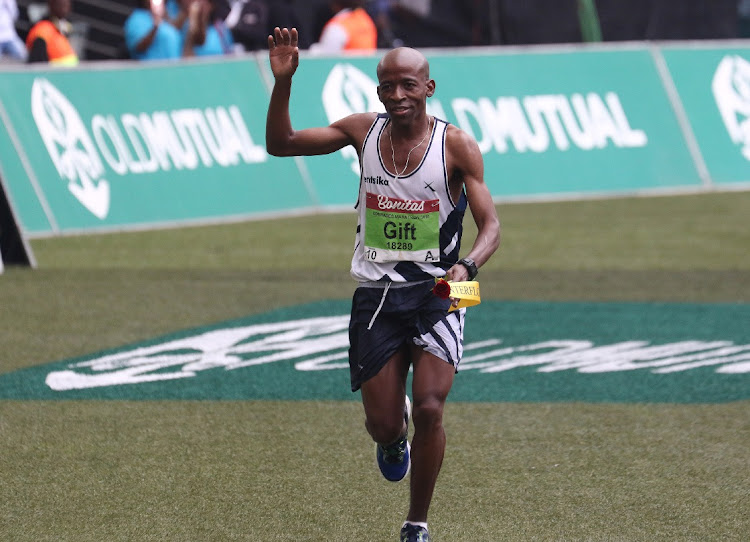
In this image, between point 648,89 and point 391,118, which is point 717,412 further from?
point 648,89

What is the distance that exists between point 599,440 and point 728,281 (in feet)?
19.2

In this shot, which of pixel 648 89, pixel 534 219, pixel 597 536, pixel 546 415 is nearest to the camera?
pixel 597 536

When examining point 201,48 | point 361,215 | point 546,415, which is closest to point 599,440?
point 546,415

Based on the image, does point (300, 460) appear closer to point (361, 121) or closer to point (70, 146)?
point (361, 121)

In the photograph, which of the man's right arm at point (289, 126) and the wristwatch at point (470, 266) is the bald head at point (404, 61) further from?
the wristwatch at point (470, 266)

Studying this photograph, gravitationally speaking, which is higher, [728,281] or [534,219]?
[534,219]

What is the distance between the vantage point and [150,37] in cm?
1766

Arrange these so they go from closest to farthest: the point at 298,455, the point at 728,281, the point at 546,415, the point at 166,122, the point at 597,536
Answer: the point at 597,536 < the point at 298,455 < the point at 546,415 < the point at 728,281 < the point at 166,122

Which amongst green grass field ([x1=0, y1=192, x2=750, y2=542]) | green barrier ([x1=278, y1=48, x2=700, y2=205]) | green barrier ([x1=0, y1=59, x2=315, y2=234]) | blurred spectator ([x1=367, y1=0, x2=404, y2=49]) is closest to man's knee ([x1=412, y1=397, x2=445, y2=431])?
green grass field ([x1=0, y1=192, x2=750, y2=542])

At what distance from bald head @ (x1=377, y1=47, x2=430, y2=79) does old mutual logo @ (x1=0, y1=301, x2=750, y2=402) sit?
10.3ft

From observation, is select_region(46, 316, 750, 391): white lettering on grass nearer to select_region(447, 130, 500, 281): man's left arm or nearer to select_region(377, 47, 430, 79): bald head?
select_region(447, 130, 500, 281): man's left arm

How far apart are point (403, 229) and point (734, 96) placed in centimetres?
1532

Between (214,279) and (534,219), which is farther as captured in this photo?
(534,219)

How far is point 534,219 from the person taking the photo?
57.0 ft
